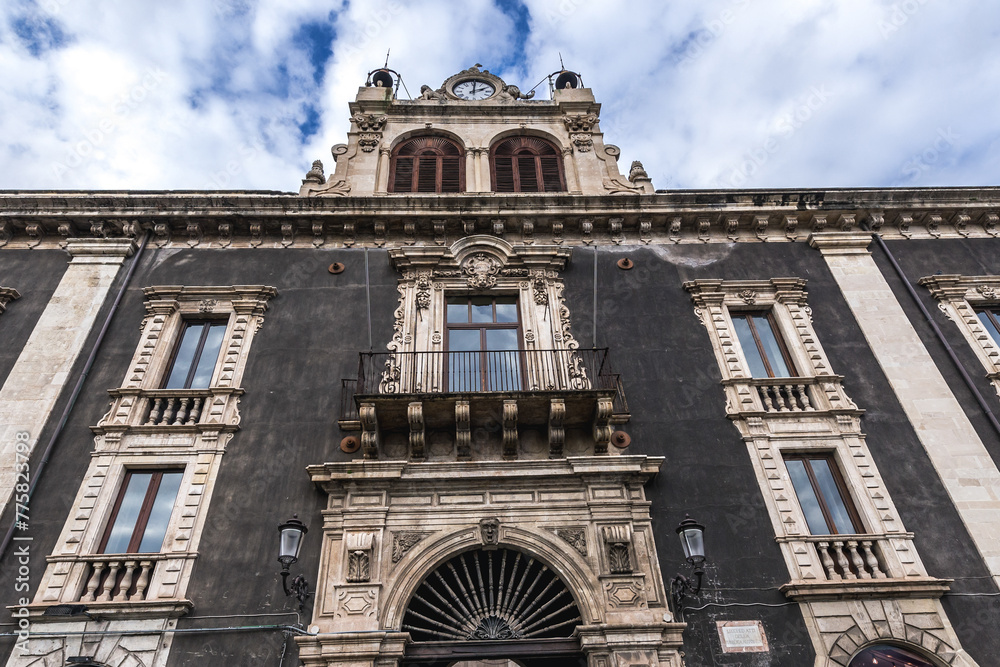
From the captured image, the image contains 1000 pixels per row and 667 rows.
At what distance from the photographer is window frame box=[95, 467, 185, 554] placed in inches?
389

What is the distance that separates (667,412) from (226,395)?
7.67m

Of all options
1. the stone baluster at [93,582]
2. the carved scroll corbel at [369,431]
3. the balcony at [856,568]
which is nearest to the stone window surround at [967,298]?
the balcony at [856,568]

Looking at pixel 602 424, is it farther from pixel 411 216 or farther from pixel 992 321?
pixel 992 321

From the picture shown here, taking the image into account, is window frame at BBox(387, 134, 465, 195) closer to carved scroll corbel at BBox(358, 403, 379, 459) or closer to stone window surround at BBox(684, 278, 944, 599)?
stone window surround at BBox(684, 278, 944, 599)

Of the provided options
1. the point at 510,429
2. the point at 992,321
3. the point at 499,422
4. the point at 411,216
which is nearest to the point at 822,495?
the point at 510,429

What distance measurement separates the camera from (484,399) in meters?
10.7

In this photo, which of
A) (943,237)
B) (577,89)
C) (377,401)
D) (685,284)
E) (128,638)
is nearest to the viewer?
(128,638)

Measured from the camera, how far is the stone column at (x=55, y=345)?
1088 cm

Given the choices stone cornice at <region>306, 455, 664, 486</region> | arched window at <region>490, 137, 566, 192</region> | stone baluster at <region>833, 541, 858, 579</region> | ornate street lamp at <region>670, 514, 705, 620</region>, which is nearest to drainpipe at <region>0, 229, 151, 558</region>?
stone cornice at <region>306, 455, 664, 486</region>

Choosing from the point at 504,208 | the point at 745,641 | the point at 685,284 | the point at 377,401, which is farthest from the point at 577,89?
the point at 745,641

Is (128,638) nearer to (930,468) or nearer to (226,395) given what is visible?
(226,395)

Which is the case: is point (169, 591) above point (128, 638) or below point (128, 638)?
above

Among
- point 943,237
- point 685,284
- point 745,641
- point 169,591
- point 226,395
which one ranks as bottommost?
point 745,641

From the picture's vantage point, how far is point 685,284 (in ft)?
43.8
